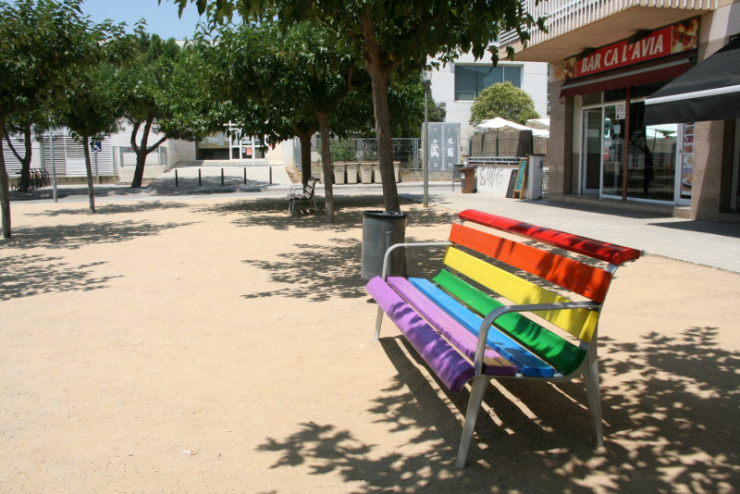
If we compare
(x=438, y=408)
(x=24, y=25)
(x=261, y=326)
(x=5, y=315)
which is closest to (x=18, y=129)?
(x=24, y=25)

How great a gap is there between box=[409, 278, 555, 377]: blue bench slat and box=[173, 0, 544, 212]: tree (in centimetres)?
299

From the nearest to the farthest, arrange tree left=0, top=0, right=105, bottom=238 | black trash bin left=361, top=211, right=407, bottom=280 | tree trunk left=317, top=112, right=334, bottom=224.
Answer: black trash bin left=361, top=211, right=407, bottom=280 < tree left=0, top=0, right=105, bottom=238 < tree trunk left=317, top=112, right=334, bottom=224

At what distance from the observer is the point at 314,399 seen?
164 inches

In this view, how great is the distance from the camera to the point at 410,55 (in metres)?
7.71

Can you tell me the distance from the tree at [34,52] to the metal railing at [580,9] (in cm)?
852

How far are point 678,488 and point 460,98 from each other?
140ft

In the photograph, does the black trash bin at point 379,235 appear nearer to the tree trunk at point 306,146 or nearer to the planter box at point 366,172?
the tree trunk at point 306,146

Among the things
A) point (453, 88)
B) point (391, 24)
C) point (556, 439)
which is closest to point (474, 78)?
point (453, 88)

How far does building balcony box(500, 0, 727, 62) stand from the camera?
39.4 ft

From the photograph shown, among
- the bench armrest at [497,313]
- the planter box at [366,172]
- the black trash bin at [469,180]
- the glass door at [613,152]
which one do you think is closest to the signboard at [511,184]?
the black trash bin at [469,180]

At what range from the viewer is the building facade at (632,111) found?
12102 millimetres

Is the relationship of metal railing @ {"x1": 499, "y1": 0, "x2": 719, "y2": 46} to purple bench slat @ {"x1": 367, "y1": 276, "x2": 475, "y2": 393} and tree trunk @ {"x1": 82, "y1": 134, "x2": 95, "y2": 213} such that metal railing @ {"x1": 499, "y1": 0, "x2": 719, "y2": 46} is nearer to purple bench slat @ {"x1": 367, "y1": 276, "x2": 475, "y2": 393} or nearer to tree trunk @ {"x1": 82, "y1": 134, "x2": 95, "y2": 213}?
purple bench slat @ {"x1": 367, "y1": 276, "x2": 475, "y2": 393}

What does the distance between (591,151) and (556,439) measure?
1508 cm

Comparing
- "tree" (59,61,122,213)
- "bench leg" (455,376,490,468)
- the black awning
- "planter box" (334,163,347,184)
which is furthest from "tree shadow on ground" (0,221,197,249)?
"planter box" (334,163,347,184)
